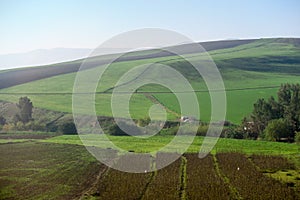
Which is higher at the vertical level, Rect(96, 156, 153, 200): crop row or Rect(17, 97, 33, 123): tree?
Rect(17, 97, 33, 123): tree

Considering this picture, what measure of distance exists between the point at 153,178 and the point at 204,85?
54335mm

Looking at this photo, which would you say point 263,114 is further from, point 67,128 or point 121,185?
point 121,185

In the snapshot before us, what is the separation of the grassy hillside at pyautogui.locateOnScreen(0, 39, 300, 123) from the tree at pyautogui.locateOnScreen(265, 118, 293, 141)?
9.45 meters

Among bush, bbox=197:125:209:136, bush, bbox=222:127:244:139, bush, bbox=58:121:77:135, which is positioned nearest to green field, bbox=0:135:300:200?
bush, bbox=222:127:244:139

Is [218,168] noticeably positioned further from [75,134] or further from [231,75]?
[231,75]

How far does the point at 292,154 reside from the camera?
112 feet

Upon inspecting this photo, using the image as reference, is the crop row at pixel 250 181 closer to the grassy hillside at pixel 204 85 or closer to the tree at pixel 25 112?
the grassy hillside at pixel 204 85

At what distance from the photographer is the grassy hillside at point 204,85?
63.2 meters

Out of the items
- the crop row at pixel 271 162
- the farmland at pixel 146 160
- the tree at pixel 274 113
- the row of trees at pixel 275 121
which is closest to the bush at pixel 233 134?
the row of trees at pixel 275 121

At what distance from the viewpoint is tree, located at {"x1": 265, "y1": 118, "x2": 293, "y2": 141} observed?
43500 mm

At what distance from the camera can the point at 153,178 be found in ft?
88.4

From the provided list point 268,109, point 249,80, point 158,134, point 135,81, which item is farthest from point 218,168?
point 249,80

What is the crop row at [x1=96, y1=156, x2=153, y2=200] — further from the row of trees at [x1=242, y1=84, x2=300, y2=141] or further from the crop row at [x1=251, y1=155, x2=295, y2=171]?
the row of trees at [x1=242, y1=84, x2=300, y2=141]

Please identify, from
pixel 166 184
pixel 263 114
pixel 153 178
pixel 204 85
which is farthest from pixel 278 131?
pixel 204 85
